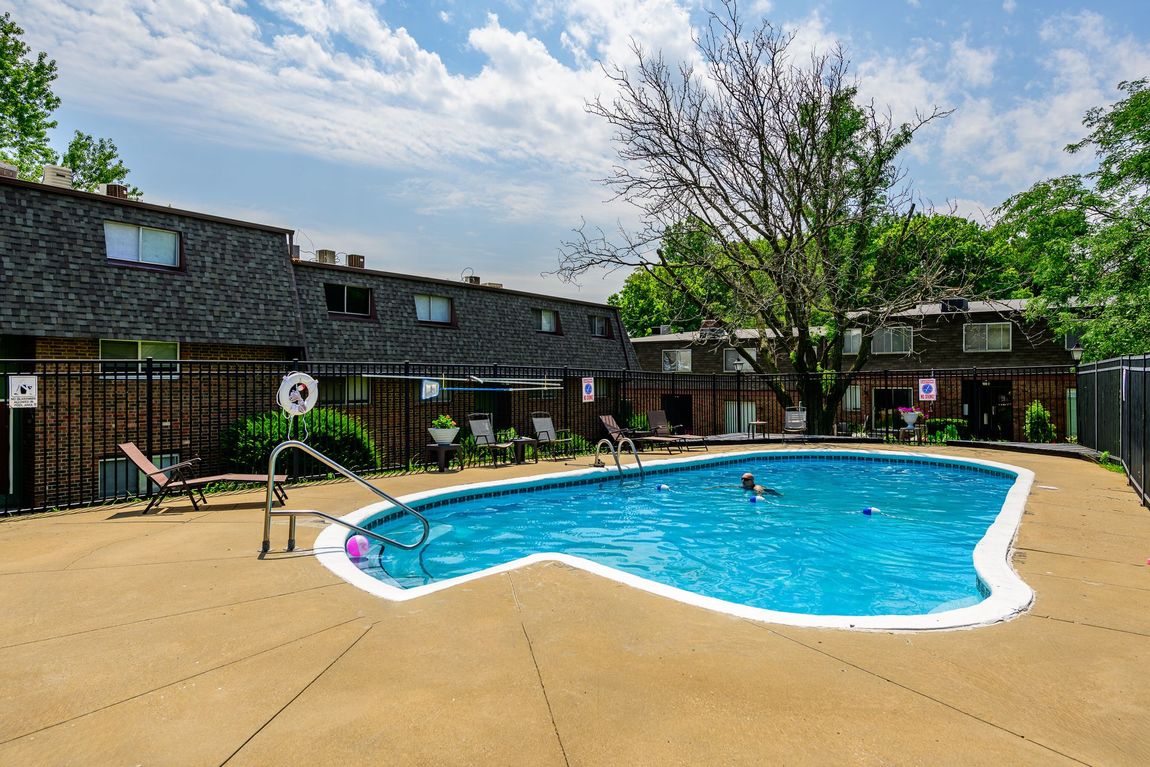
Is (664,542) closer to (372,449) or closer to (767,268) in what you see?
(372,449)

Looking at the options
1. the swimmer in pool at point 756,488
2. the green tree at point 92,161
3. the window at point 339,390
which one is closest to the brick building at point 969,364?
the swimmer in pool at point 756,488

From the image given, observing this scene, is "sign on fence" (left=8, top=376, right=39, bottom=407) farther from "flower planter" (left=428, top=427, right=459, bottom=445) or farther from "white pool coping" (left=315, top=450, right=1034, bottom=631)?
"flower planter" (left=428, top=427, right=459, bottom=445)

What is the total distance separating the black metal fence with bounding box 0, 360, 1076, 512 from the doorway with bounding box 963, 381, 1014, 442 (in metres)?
0.05

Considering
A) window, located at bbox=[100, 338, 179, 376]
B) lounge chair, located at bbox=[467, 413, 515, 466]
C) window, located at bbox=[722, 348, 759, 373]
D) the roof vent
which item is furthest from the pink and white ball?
window, located at bbox=[722, 348, 759, 373]

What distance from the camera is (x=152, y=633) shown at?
3.66 meters

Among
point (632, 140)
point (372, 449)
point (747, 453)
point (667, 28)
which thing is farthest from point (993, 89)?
point (372, 449)

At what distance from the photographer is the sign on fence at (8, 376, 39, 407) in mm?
7453

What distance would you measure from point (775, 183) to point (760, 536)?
1334cm

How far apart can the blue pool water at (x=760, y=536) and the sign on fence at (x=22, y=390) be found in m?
5.18

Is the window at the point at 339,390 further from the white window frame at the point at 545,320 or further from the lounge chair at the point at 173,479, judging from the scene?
the white window frame at the point at 545,320

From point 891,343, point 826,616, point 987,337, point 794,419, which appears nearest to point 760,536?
point 826,616

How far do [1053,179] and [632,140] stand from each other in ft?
50.7

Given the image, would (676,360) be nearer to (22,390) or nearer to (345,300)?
(345,300)

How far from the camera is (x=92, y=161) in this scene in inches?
1165
